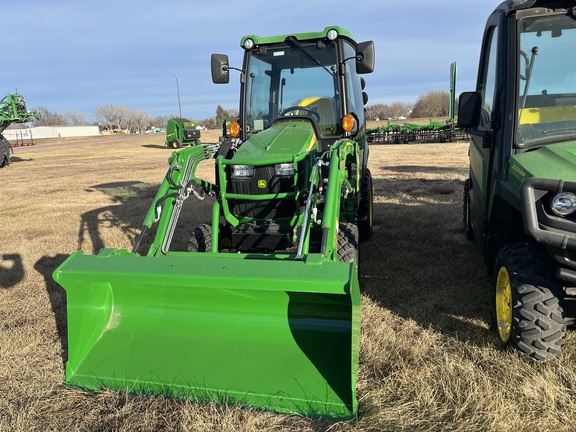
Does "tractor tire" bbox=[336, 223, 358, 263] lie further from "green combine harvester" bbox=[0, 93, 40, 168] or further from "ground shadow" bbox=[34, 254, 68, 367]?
→ "green combine harvester" bbox=[0, 93, 40, 168]

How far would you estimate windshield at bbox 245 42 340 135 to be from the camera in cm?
471

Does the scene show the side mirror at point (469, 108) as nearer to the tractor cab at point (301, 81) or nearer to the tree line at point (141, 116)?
the tractor cab at point (301, 81)

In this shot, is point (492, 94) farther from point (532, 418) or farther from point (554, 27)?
point (532, 418)

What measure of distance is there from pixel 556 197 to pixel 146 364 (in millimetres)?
2480

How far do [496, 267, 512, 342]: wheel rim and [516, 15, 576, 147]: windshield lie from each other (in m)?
0.86

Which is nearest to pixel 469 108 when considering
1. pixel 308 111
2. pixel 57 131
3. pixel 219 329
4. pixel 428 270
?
pixel 428 270

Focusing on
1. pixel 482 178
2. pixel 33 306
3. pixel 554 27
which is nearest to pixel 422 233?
pixel 482 178

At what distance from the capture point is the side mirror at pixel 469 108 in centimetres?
334

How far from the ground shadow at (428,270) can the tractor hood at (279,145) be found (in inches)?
54.1

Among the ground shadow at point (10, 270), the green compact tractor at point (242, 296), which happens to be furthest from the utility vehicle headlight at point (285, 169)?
the ground shadow at point (10, 270)

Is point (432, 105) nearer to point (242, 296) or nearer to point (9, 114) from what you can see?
point (9, 114)

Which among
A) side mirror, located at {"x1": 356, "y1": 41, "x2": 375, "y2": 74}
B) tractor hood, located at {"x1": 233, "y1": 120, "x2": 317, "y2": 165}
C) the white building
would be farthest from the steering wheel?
the white building

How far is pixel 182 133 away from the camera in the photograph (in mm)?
26625

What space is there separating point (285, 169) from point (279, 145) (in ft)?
1.09
